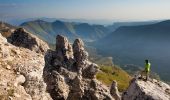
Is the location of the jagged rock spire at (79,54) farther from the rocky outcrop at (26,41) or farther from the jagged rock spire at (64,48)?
the rocky outcrop at (26,41)

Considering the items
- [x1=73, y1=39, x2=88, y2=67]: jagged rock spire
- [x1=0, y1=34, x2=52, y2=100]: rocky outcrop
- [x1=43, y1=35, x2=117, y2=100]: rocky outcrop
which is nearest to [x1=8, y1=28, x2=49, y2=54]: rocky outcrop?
[x1=43, y1=35, x2=117, y2=100]: rocky outcrop

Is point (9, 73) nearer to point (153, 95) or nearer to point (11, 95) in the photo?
point (11, 95)

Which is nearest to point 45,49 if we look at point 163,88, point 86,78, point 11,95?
point 86,78

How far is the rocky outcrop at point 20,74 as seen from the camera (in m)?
26.5

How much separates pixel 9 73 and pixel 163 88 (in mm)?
22355

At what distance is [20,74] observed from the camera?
29391 mm

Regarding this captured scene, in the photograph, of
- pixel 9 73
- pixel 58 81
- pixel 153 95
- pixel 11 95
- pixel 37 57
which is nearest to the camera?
pixel 11 95

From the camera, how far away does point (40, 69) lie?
32.1 metres

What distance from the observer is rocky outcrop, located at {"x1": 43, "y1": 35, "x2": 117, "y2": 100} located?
194 feet

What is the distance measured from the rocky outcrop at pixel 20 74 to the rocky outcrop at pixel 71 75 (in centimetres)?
2487

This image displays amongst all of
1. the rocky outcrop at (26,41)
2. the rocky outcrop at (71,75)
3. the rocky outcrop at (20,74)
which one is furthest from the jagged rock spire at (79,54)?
the rocky outcrop at (20,74)

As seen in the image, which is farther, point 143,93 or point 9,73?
point 143,93

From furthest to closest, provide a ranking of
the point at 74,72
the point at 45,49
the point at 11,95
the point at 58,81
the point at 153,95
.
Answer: the point at 45,49, the point at 74,72, the point at 58,81, the point at 153,95, the point at 11,95

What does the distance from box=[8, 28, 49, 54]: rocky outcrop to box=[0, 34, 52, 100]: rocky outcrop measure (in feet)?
162
